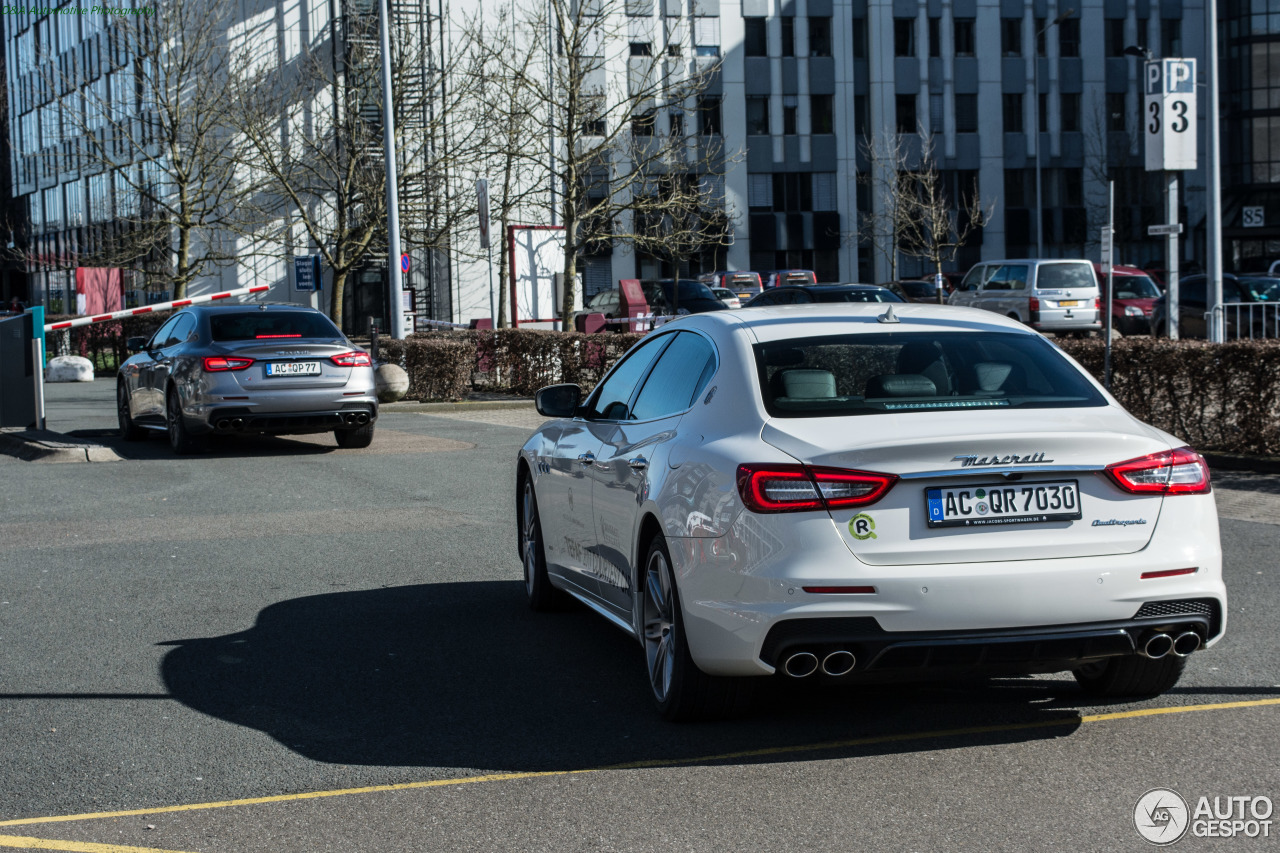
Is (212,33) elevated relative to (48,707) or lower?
elevated

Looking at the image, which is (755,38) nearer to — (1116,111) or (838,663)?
(1116,111)

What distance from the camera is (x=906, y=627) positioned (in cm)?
476

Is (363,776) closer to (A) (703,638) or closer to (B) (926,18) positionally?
(A) (703,638)

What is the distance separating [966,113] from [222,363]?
56.1 metres

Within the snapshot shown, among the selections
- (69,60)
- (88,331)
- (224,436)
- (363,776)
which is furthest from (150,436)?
(69,60)

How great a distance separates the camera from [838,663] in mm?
4836

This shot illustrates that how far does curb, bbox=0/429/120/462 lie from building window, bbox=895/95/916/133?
54.0 meters

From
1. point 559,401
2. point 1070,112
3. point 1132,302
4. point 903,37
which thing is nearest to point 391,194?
point 1132,302

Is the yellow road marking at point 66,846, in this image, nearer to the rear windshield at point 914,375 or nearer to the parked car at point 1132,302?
the rear windshield at point 914,375

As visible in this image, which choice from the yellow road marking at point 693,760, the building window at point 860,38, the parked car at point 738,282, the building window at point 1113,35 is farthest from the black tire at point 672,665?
the building window at point 1113,35

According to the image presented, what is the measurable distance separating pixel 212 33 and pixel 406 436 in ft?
87.1

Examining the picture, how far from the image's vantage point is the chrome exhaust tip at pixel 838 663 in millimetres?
4812

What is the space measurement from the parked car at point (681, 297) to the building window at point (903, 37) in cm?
3060

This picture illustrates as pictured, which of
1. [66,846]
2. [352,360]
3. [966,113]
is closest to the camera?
[66,846]
